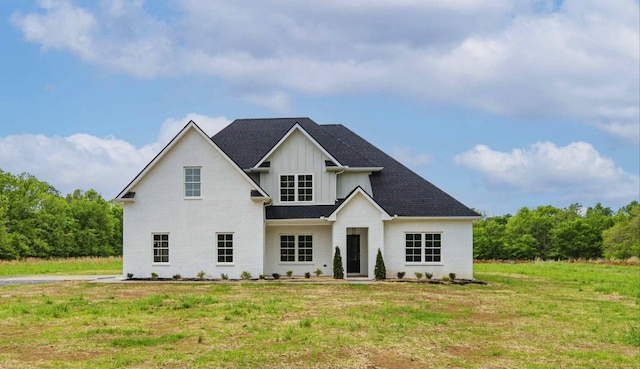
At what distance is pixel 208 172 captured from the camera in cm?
3144

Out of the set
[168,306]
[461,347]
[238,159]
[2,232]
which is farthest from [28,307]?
[2,232]

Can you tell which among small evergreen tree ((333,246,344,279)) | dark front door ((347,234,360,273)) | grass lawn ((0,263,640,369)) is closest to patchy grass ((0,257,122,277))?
dark front door ((347,234,360,273))

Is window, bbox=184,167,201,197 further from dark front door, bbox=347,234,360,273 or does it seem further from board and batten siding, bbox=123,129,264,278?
dark front door, bbox=347,234,360,273

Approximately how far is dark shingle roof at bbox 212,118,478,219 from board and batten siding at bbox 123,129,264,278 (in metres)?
1.91

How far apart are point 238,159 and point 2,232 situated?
45286mm

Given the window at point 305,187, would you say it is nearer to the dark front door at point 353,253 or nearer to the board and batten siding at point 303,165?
the board and batten siding at point 303,165

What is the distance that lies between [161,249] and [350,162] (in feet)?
34.6

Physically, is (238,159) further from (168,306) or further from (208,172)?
(168,306)

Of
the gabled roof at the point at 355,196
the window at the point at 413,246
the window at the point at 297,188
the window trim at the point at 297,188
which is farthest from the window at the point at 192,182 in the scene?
the window at the point at 413,246

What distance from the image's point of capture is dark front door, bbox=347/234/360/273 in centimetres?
3312

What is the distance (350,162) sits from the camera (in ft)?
111

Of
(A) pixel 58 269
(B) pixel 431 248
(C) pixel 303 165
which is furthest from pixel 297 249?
(A) pixel 58 269

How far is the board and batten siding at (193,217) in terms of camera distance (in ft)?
102

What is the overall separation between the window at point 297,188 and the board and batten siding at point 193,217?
235 cm
